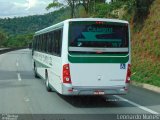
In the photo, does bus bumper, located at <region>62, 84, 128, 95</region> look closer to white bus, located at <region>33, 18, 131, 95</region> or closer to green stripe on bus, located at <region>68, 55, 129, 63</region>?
white bus, located at <region>33, 18, 131, 95</region>

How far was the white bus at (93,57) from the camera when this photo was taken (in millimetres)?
12781

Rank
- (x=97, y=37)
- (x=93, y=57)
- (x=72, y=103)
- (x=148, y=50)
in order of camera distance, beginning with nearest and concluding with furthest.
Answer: (x=93, y=57), (x=97, y=37), (x=72, y=103), (x=148, y=50)

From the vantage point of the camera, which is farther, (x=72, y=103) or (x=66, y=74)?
(x=72, y=103)

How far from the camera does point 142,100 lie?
14.2 meters

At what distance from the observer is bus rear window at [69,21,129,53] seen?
1295 cm

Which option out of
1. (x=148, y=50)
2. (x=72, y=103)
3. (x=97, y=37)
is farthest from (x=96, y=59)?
(x=148, y=50)

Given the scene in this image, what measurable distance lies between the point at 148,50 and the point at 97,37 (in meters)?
12.6

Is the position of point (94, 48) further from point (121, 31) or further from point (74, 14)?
point (74, 14)

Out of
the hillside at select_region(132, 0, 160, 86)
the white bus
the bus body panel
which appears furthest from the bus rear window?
the hillside at select_region(132, 0, 160, 86)

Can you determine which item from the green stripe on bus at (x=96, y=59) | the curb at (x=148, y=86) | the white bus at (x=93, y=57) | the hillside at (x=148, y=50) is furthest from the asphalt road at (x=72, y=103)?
the hillside at (x=148, y=50)

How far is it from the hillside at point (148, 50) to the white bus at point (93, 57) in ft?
17.4

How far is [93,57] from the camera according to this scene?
42.2ft

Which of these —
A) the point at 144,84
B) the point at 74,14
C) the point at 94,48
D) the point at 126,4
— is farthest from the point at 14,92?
the point at 74,14

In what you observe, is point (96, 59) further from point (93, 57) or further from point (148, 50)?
point (148, 50)
